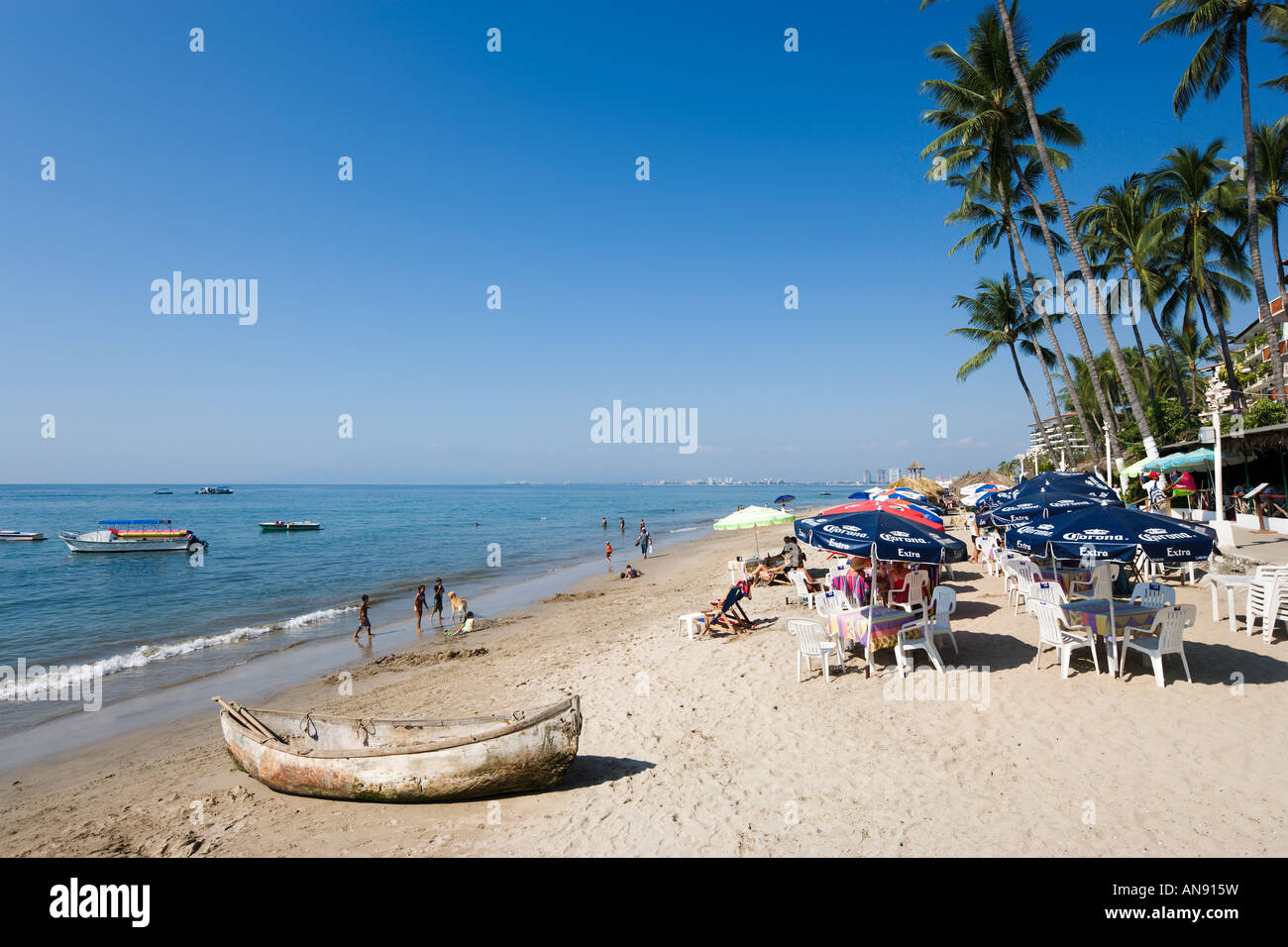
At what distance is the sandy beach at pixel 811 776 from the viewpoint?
189 inches

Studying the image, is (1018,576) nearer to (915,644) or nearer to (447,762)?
(915,644)

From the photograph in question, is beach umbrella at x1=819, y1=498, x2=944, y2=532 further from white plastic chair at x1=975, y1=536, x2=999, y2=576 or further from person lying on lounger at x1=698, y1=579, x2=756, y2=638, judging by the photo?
white plastic chair at x1=975, y1=536, x2=999, y2=576

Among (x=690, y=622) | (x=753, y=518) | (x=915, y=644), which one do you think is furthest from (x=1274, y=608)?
(x=753, y=518)

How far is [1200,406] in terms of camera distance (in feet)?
103

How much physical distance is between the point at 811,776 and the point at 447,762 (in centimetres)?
353

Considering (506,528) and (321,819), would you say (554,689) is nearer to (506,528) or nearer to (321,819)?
(321,819)

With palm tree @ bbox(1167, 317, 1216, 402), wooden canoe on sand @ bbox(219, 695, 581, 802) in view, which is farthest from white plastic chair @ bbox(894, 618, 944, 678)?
palm tree @ bbox(1167, 317, 1216, 402)

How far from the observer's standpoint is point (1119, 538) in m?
6.85

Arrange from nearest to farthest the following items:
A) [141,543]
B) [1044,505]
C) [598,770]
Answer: [598,770]
[1044,505]
[141,543]

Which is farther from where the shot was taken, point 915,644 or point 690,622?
point 690,622

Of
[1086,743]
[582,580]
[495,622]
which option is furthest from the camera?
[582,580]

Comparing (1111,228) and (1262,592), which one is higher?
(1111,228)

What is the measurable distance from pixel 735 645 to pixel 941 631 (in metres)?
3.57
